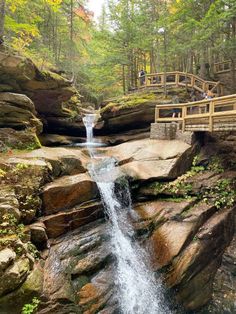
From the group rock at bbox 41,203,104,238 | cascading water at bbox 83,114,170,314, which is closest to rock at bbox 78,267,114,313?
cascading water at bbox 83,114,170,314

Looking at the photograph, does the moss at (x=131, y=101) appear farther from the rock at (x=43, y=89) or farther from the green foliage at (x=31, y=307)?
the green foliage at (x=31, y=307)

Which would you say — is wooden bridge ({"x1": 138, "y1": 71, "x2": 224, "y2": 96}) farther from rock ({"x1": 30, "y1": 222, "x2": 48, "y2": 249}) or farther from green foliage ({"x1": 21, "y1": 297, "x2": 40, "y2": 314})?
green foliage ({"x1": 21, "y1": 297, "x2": 40, "y2": 314})

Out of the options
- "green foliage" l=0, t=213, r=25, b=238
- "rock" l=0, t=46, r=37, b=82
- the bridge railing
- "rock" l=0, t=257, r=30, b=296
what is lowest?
"rock" l=0, t=257, r=30, b=296

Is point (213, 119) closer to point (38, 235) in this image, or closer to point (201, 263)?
point (201, 263)

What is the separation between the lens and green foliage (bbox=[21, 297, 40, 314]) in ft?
17.8

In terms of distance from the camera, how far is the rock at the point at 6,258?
17.4 feet

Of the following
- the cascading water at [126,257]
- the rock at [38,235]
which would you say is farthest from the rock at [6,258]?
the cascading water at [126,257]

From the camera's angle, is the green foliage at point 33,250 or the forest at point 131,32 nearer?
the green foliage at point 33,250

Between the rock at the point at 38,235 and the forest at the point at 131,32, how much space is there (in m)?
10.3

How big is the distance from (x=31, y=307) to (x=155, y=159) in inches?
274

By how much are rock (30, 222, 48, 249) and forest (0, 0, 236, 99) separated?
10.3m

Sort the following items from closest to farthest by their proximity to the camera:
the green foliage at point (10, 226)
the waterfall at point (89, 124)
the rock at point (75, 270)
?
the rock at point (75, 270), the green foliage at point (10, 226), the waterfall at point (89, 124)

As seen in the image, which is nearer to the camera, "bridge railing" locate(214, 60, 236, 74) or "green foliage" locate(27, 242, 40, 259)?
"green foliage" locate(27, 242, 40, 259)

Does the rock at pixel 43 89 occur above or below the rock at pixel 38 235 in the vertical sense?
above
